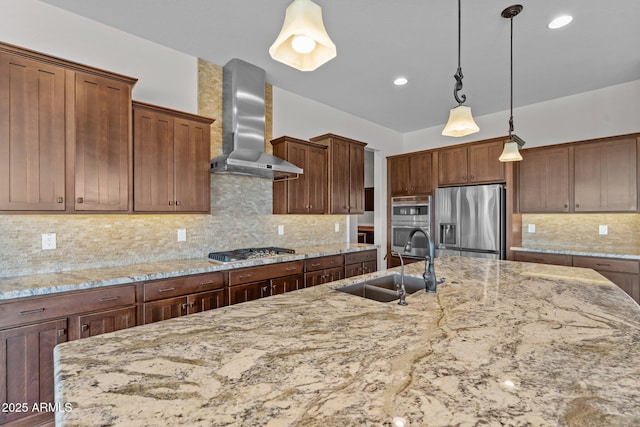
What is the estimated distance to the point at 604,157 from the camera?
145 inches

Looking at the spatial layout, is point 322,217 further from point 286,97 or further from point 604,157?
point 604,157

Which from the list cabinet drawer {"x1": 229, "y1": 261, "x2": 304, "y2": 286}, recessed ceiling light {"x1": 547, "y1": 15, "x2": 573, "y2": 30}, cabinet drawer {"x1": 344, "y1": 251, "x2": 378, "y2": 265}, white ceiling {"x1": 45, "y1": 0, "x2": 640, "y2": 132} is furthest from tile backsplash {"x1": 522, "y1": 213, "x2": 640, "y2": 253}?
cabinet drawer {"x1": 229, "y1": 261, "x2": 304, "y2": 286}

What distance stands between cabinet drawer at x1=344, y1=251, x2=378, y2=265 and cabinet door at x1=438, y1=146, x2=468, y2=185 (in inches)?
68.3

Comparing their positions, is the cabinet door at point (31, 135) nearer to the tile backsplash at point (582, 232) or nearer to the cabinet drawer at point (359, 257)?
the cabinet drawer at point (359, 257)

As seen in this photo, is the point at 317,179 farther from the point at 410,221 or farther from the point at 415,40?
the point at 410,221

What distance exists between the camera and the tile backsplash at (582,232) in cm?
371

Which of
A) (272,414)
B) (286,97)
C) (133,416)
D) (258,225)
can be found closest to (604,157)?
(286,97)

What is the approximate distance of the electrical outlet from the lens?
225 centimetres

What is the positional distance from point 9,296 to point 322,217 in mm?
3255

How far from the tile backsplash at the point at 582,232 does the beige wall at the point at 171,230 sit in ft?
10.1

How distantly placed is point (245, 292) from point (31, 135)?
1.89 meters

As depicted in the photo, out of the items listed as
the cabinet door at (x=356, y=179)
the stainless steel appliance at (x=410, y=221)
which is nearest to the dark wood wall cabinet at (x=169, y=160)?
the cabinet door at (x=356, y=179)

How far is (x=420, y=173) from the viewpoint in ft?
16.7

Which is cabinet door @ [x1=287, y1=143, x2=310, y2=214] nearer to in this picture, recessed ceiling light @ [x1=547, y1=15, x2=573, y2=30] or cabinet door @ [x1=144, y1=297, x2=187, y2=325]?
cabinet door @ [x1=144, y1=297, x2=187, y2=325]
